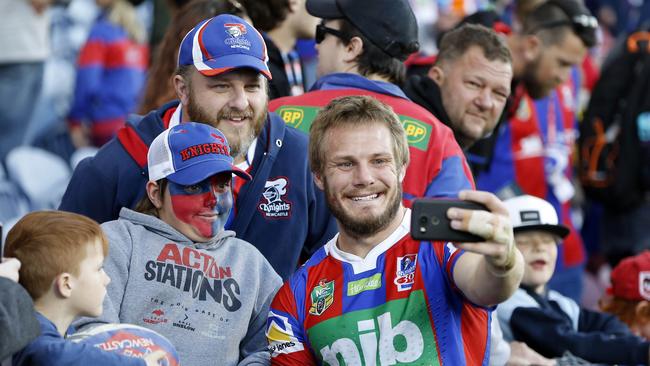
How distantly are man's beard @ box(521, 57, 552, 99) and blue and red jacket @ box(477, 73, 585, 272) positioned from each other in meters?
0.27

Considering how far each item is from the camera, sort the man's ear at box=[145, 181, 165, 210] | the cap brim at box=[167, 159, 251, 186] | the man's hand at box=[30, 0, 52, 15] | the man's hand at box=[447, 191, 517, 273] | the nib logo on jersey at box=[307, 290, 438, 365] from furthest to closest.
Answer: the man's hand at box=[30, 0, 52, 15] < the man's ear at box=[145, 181, 165, 210] < the cap brim at box=[167, 159, 251, 186] < the nib logo on jersey at box=[307, 290, 438, 365] < the man's hand at box=[447, 191, 517, 273]

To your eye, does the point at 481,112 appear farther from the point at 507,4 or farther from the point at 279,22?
the point at 507,4

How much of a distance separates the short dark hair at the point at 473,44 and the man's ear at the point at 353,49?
682 mm

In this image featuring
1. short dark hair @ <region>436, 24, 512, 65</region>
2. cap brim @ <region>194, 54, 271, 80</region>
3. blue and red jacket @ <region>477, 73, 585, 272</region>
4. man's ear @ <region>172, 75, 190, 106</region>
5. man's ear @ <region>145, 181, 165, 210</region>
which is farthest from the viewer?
blue and red jacket @ <region>477, 73, 585, 272</region>

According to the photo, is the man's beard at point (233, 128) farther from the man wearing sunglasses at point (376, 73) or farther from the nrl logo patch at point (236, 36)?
the man wearing sunglasses at point (376, 73)

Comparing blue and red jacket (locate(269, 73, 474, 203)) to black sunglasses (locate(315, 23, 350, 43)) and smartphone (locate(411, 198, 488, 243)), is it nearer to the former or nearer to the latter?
black sunglasses (locate(315, 23, 350, 43))

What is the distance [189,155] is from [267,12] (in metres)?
2.20

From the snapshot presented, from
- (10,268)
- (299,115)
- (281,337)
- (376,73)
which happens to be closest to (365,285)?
(281,337)

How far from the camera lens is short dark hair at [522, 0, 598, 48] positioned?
824cm

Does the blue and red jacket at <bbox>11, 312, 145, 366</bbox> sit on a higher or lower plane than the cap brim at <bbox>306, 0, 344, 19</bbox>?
lower

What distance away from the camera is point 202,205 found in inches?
185

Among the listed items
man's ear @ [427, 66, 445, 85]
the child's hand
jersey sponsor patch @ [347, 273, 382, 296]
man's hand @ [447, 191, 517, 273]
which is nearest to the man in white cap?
man's ear @ [427, 66, 445, 85]

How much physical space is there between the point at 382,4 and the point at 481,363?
6.63ft

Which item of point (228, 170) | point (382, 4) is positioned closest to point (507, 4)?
point (382, 4)
